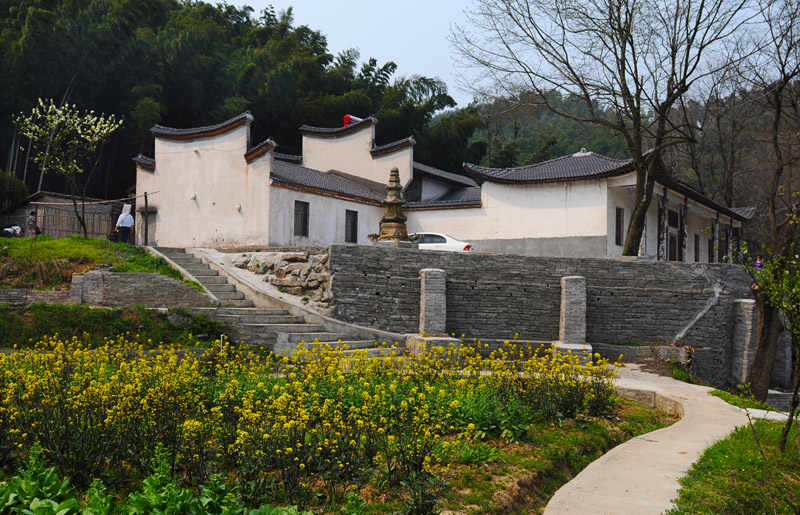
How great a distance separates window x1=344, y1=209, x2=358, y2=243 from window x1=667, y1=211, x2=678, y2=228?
11.7m

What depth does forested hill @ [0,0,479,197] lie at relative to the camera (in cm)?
2553

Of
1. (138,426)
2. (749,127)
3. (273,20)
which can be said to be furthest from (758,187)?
(138,426)

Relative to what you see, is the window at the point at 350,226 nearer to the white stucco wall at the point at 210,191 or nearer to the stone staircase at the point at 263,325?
the white stucco wall at the point at 210,191

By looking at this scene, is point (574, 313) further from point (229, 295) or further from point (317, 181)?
point (317, 181)

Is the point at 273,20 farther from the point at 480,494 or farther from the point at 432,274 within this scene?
the point at 480,494

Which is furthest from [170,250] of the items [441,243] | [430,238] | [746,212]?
[746,212]

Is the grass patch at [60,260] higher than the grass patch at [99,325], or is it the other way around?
the grass patch at [60,260]

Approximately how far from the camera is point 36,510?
4000mm

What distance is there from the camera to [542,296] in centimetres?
1562

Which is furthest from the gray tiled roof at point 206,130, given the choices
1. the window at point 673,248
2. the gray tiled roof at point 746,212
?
the gray tiled roof at point 746,212

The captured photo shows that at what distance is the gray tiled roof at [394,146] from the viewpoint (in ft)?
77.9

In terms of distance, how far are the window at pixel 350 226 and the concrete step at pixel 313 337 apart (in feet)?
24.5

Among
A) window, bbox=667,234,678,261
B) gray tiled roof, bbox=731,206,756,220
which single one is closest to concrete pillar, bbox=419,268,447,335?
window, bbox=667,234,678,261

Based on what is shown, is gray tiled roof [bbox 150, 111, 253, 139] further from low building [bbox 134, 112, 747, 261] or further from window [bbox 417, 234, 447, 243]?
window [bbox 417, 234, 447, 243]
